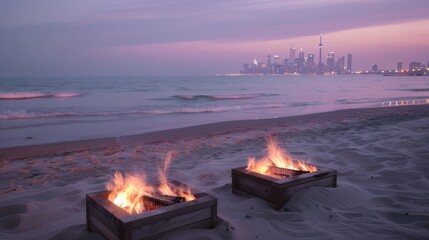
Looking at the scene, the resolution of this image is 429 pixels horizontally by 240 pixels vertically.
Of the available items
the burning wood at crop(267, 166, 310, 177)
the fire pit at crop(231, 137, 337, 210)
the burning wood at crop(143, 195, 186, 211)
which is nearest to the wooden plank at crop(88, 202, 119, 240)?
the burning wood at crop(143, 195, 186, 211)

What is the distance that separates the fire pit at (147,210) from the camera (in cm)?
321

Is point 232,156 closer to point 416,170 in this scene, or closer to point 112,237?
point 416,170

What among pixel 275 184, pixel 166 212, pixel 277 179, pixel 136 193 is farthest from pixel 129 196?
pixel 277 179

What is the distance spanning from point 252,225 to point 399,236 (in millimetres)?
1626

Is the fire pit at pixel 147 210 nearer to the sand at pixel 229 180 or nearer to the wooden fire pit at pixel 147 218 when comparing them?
the wooden fire pit at pixel 147 218

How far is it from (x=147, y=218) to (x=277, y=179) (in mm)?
2075

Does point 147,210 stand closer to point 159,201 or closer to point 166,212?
point 159,201

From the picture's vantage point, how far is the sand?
13.0ft

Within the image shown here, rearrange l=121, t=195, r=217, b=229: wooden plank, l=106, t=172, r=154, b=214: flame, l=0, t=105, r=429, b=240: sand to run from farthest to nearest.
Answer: l=0, t=105, r=429, b=240: sand
l=106, t=172, r=154, b=214: flame
l=121, t=195, r=217, b=229: wooden plank

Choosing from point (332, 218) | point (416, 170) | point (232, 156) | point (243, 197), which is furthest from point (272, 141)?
point (332, 218)

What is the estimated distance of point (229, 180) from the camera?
238 inches

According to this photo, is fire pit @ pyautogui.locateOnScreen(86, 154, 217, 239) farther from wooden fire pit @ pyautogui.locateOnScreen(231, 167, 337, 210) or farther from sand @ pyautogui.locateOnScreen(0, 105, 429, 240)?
wooden fire pit @ pyautogui.locateOnScreen(231, 167, 337, 210)

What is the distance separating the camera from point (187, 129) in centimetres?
1304

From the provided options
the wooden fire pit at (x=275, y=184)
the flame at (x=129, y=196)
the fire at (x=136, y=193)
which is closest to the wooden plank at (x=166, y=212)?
Answer: the fire at (x=136, y=193)
